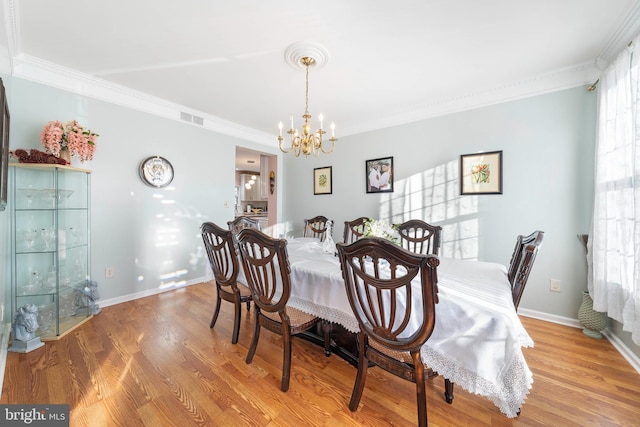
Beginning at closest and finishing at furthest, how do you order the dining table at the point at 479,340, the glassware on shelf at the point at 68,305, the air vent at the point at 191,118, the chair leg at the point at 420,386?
the dining table at the point at 479,340
the chair leg at the point at 420,386
the glassware on shelf at the point at 68,305
the air vent at the point at 191,118

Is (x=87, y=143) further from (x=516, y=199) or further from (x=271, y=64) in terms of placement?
(x=516, y=199)

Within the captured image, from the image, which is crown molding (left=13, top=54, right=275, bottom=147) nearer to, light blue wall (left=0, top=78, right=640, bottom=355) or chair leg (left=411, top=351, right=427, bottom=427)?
light blue wall (left=0, top=78, right=640, bottom=355)

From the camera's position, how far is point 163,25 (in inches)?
75.3

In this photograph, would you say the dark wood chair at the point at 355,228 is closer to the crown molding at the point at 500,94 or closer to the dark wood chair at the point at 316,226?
the dark wood chair at the point at 316,226

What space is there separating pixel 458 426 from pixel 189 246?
3.60 meters

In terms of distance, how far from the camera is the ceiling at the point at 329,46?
5.74 ft

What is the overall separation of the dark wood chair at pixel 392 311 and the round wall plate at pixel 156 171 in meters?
3.05

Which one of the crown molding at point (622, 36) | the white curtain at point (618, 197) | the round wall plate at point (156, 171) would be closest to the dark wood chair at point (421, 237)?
the white curtain at point (618, 197)

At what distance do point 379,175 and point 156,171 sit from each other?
3086 millimetres

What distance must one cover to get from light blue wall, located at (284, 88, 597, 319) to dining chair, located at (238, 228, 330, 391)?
223 centimetres

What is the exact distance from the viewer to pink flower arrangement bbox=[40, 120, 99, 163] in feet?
7.42

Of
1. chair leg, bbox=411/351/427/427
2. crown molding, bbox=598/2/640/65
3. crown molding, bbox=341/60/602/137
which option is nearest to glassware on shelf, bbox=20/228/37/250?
chair leg, bbox=411/351/427/427

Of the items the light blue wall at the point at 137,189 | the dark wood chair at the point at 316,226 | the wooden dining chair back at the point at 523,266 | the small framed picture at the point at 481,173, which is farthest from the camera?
the dark wood chair at the point at 316,226

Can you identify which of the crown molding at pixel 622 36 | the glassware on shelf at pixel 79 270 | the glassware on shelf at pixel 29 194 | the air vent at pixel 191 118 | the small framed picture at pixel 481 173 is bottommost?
the glassware on shelf at pixel 79 270
